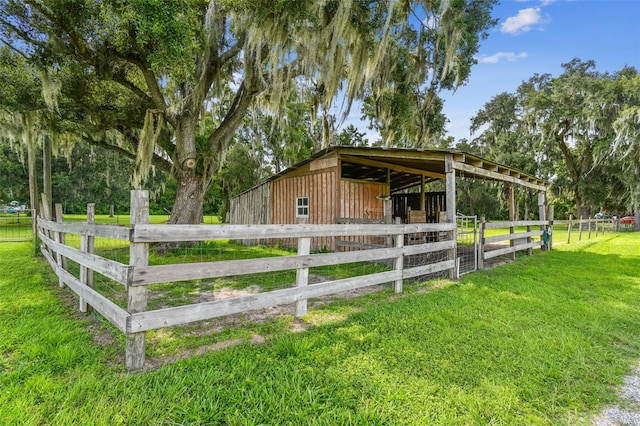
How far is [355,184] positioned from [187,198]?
5029 mm

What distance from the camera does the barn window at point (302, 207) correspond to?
9.96m

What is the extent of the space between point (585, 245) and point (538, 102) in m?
12.5

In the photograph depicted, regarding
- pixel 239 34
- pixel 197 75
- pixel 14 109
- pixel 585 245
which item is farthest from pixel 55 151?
pixel 585 245

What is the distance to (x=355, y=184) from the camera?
9656mm

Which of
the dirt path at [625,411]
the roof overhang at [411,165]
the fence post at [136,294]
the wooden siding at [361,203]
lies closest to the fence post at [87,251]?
the fence post at [136,294]

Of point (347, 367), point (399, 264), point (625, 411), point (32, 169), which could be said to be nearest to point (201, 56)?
point (32, 169)

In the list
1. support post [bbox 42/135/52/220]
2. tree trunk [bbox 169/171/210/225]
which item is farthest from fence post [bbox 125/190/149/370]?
support post [bbox 42/135/52/220]

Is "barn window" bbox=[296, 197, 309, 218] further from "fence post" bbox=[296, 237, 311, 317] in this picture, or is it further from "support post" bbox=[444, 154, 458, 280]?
"fence post" bbox=[296, 237, 311, 317]

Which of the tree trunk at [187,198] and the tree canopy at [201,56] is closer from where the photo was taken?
the tree canopy at [201,56]

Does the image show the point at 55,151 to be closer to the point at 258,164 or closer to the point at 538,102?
the point at 258,164

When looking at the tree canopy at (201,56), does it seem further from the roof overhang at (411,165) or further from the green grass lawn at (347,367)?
the green grass lawn at (347,367)

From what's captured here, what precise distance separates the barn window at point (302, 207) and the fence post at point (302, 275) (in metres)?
6.06

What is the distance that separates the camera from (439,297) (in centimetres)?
477

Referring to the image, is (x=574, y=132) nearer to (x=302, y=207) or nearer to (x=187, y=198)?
(x=302, y=207)
